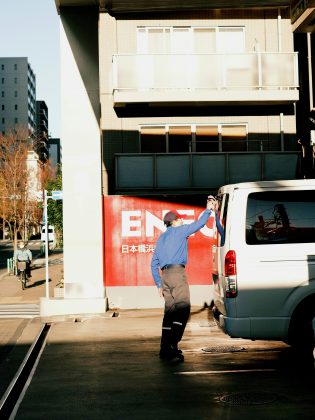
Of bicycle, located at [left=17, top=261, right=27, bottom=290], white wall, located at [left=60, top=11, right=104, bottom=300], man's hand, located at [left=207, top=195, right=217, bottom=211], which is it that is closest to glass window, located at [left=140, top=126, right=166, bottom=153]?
white wall, located at [left=60, top=11, right=104, bottom=300]

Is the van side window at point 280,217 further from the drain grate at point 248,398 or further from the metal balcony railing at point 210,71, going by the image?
the metal balcony railing at point 210,71

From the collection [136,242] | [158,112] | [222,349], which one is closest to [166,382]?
[222,349]

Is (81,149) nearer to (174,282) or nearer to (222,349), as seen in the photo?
(222,349)

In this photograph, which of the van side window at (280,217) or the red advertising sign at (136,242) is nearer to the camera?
the van side window at (280,217)

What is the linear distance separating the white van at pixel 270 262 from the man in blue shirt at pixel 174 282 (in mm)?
723

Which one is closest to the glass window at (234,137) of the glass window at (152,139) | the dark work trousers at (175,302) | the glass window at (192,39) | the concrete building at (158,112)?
the concrete building at (158,112)

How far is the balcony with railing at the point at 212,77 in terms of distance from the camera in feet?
63.8

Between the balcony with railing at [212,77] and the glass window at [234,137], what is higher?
the balcony with railing at [212,77]

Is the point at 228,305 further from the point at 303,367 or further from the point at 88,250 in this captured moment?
the point at 88,250

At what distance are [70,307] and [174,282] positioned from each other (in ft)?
22.9

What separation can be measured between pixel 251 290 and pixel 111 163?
13856 millimetres

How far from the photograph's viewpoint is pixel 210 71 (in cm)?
1992

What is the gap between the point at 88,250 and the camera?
1570cm

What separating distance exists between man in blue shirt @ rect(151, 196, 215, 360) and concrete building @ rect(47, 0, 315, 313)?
6575 millimetres
